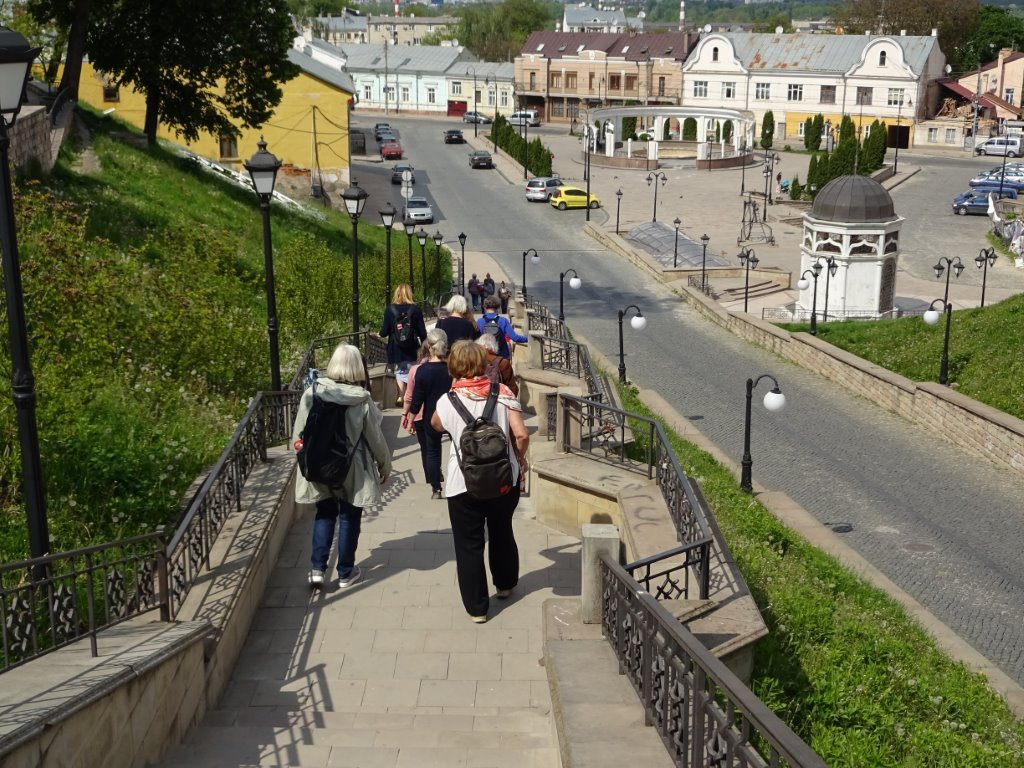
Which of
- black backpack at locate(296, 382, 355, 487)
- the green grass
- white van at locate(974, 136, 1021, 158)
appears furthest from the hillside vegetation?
white van at locate(974, 136, 1021, 158)

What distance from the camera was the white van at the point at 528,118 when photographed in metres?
87.2

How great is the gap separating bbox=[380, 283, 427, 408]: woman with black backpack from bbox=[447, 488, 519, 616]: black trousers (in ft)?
16.6

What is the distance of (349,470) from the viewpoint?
805 cm

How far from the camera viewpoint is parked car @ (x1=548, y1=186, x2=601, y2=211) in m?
52.8

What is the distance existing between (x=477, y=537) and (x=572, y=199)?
1819 inches

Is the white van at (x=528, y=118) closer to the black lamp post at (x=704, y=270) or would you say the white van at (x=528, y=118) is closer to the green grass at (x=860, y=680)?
the black lamp post at (x=704, y=270)

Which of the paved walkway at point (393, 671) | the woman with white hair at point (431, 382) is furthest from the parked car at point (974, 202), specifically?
the paved walkway at point (393, 671)

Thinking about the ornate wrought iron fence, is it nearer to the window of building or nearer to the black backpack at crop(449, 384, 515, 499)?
the black backpack at crop(449, 384, 515, 499)

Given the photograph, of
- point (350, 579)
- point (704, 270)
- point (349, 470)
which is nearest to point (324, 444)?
point (349, 470)

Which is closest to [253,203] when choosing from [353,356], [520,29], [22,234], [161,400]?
[22,234]

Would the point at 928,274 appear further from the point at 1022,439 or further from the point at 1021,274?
the point at 1022,439

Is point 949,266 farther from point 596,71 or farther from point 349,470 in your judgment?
point 596,71

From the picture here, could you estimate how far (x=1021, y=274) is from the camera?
128 ft

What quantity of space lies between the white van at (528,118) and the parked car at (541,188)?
3064 cm
